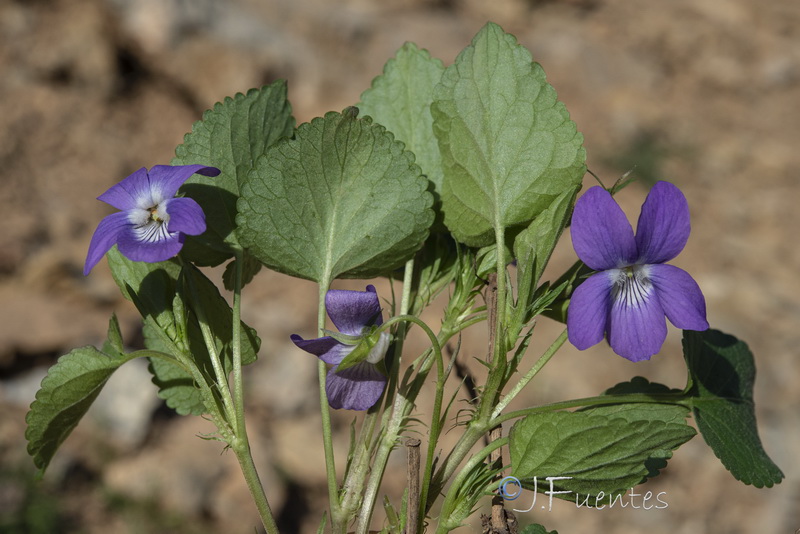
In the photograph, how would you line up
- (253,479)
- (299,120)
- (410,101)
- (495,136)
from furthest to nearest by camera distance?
(299,120)
(410,101)
(495,136)
(253,479)

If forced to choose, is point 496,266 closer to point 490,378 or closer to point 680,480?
point 490,378

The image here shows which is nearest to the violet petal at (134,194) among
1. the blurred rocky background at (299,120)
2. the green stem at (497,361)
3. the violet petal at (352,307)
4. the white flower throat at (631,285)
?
the violet petal at (352,307)

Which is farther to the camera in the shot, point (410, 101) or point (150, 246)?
point (410, 101)

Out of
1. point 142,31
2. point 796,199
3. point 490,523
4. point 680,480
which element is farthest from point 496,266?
point 796,199

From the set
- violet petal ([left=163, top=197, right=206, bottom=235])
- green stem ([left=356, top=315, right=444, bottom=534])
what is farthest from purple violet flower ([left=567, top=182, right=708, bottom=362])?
violet petal ([left=163, top=197, right=206, bottom=235])

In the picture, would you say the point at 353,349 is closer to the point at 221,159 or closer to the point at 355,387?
the point at 355,387

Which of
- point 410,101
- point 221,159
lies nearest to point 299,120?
point 410,101

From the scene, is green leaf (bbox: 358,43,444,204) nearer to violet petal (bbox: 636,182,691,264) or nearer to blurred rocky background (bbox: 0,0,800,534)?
violet petal (bbox: 636,182,691,264)
